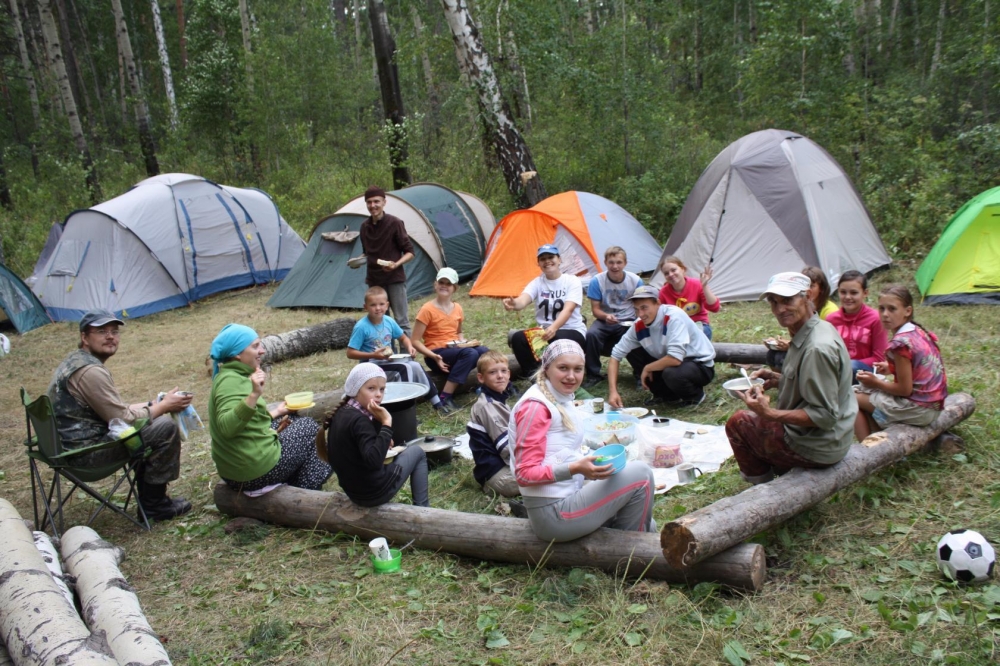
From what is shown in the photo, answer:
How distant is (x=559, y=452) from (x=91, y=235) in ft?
35.1

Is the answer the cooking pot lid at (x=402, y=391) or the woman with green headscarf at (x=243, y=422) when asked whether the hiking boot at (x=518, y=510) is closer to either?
the cooking pot lid at (x=402, y=391)

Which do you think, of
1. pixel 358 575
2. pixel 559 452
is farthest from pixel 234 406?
pixel 559 452

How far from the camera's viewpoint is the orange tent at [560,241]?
1035 cm

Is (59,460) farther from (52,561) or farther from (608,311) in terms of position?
(608,311)

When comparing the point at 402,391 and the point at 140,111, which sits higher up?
the point at 140,111

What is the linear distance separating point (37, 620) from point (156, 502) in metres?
1.71

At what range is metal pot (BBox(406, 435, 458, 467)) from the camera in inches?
201

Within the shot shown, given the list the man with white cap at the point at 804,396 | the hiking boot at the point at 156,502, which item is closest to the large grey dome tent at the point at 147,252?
the hiking boot at the point at 156,502

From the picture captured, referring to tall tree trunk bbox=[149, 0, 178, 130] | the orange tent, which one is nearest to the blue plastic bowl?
the orange tent

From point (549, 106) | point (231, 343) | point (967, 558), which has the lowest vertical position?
point (967, 558)

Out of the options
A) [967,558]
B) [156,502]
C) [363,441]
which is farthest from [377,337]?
[967,558]

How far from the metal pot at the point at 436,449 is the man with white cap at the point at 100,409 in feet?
5.00

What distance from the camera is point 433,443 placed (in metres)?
5.17

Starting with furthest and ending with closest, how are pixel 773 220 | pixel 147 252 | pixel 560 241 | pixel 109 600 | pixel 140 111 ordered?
pixel 140 111, pixel 147 252, pixel 560 241, pixel 773 220, pixel 109 600
